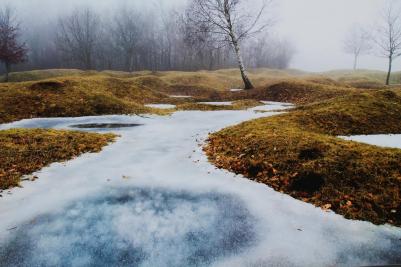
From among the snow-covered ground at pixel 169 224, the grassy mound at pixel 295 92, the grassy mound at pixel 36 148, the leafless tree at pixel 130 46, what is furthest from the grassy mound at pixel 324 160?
the leafless tree at pixel 130 46

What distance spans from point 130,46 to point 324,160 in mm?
57125

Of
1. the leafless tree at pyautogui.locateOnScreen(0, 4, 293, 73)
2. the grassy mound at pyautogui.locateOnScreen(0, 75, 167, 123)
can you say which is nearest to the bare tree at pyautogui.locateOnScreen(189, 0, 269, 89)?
the grassy mound at pyautogui.locateOnScreen(0, 75, 167, 123)

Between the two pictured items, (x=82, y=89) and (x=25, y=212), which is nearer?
(x=25, y=212)

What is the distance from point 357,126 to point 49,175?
23.2ft

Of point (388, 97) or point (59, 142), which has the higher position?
point (388, 97)

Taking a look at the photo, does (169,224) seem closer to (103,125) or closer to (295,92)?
(103,125)

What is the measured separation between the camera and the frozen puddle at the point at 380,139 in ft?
20.6

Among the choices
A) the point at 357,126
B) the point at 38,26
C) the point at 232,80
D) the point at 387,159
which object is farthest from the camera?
the point at 38,26

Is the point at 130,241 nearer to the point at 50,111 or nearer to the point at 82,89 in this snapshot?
the point at 50,111

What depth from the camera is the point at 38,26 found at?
97.2m

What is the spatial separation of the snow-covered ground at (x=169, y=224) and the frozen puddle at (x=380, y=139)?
3.19 meters

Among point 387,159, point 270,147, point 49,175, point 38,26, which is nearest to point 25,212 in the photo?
point 49,175

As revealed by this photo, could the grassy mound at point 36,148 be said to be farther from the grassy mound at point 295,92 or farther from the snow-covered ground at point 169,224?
the grassy mound at point 295,92

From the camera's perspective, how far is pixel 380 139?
6707 millimetres
